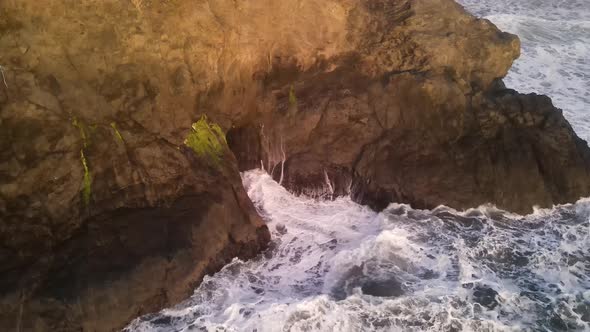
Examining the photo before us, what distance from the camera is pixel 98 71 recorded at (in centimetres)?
902

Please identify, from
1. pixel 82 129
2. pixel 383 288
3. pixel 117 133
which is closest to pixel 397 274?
pixel 383 288

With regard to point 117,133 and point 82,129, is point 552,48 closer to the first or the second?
point 117,133

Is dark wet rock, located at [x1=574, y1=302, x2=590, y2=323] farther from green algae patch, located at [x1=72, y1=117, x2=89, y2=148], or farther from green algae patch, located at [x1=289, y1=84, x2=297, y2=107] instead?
green algae patch, located at [x1=72, y1=117, x2=89, y2=148]

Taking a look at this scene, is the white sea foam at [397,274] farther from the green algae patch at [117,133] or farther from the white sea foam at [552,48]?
the white sea foam at [552,48]

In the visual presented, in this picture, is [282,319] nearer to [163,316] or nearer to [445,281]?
[163,316]

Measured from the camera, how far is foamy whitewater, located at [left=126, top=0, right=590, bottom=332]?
847 centimetres

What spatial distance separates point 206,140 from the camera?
10250mm

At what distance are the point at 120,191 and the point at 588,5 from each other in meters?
20.1

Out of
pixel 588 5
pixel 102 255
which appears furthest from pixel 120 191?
pixel 588 5

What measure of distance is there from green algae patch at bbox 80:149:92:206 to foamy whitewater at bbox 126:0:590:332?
216 cm

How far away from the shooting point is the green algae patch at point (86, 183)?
891 cm

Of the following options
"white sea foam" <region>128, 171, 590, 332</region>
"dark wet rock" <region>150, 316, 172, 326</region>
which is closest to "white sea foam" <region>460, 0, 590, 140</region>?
"white sea foam" <region>128, 171, 590, 332</region>

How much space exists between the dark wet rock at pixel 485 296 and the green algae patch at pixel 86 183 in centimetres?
649

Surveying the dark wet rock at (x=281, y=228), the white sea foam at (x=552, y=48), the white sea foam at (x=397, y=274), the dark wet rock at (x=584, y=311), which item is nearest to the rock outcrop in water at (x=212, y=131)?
the white sea foam at (x=397, y=274)
